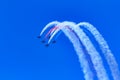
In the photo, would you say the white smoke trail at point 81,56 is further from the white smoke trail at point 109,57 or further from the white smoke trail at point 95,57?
the white smoke trail at point 109,57

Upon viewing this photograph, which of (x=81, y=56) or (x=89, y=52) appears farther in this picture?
(x=81, y=56)

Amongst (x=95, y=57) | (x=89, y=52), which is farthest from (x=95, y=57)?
(x=89, y=52)

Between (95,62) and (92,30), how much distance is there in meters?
0.50

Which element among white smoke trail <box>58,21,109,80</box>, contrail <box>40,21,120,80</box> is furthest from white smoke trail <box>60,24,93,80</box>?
white smoke trail <box>58,21,109,80</box>

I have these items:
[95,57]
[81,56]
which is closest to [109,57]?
[95,57]

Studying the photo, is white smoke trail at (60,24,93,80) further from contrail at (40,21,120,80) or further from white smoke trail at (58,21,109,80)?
white smoke trail at (58,21,109,80)

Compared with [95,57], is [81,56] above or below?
above

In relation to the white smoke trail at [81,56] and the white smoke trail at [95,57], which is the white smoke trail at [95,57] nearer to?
the white smoke trail at [95,57]

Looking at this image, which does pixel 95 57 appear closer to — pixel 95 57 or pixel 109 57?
pixel 95 57

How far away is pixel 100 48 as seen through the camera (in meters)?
4.04

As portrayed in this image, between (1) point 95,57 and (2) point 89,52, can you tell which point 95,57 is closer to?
(1) point 95,57

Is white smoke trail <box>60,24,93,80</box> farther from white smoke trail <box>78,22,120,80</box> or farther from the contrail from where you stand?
white smoke trail <box>78,22,120,80</box>

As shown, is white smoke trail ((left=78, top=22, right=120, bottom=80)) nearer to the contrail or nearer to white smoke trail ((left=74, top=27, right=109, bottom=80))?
the contrail

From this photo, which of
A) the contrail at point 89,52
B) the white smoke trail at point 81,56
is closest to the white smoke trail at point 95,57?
the contrail at point 89,52
